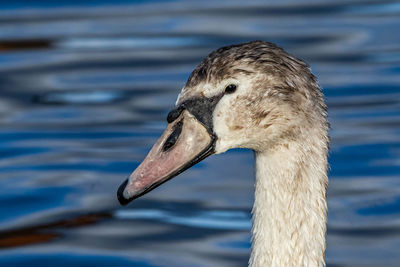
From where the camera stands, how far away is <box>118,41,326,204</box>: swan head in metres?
5.27

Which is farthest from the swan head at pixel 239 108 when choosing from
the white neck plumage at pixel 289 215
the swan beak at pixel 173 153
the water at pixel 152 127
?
the water at pixel 152 127

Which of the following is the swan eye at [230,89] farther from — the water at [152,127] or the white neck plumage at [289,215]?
the water at [152,127]

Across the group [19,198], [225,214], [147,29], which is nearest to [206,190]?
[225,214]

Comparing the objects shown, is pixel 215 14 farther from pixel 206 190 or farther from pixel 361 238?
pixel 361 238

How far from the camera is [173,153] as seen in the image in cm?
526

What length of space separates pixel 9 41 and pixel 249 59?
8.56 meters

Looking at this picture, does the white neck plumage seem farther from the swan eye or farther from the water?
the water

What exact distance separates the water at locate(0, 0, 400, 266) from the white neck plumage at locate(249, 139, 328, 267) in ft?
6.83

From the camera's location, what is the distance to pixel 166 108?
35.6ft

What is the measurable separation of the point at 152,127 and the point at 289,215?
5.17m

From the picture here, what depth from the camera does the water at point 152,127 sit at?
793 centimetres

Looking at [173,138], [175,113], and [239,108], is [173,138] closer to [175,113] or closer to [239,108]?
[175,113]

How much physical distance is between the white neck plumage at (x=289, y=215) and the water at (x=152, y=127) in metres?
2.08

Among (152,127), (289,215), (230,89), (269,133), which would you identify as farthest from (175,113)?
(152,127)
